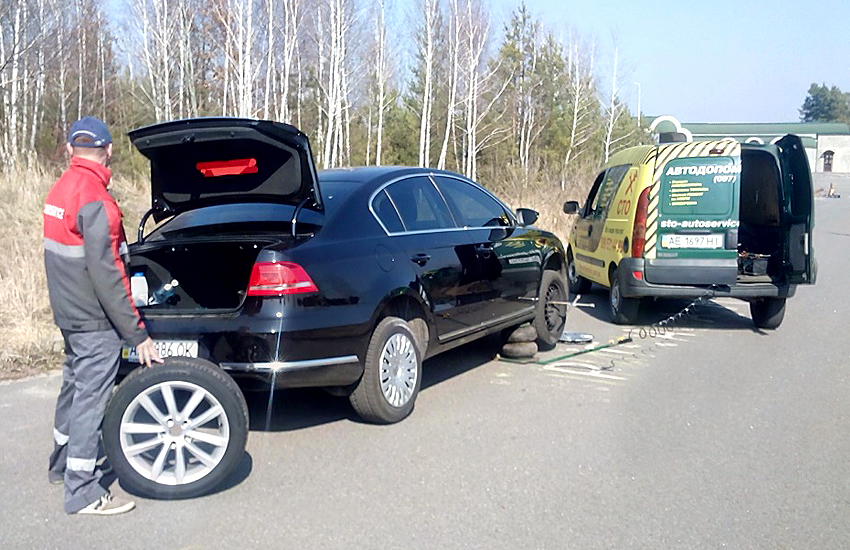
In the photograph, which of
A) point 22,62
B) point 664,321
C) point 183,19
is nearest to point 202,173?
point 664,321

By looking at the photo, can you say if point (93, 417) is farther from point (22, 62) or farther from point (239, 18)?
point (239, 18)

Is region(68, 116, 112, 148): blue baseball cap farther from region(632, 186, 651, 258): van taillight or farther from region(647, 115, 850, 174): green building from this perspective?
region(647, 115, 850, 174): green building

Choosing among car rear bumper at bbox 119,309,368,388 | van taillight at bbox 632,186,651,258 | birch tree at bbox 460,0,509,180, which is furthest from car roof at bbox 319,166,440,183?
birch tree at bbox 460,0,509,180

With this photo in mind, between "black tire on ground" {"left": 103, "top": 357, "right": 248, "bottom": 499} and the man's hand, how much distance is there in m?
0.08

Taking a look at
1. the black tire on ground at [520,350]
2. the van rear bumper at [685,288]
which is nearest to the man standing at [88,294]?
the black tire on ground at [520,350]

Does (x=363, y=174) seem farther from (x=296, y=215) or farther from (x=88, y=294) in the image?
(x=88, y=294)

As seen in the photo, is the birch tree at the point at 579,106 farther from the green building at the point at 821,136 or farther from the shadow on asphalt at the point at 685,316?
the green building at the point at 821,136

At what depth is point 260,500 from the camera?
424 centimetres

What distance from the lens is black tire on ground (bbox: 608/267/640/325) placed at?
920 cm

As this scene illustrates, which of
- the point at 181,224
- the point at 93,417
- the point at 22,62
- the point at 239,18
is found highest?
the point at 239,18

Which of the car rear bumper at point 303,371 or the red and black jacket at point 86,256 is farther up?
the red and black jacket at point 86,256

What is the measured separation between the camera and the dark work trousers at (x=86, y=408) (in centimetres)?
399

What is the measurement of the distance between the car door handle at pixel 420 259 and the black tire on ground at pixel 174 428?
184 cm

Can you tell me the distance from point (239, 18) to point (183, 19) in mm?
4548
